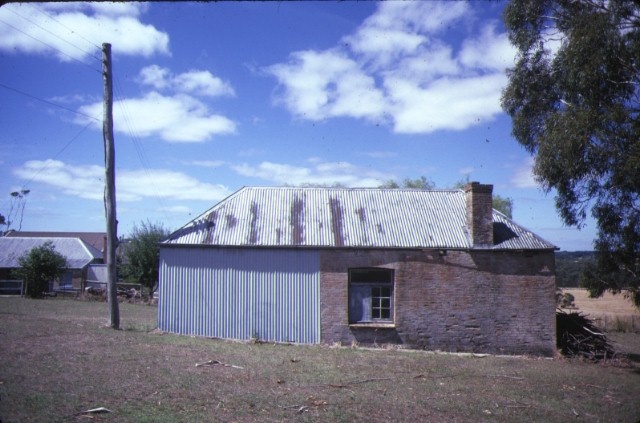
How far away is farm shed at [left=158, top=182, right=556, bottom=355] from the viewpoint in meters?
16.3

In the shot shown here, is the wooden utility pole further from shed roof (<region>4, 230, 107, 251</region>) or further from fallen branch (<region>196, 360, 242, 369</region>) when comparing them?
shed roof (<region>4, 230, 107, 251</region>)

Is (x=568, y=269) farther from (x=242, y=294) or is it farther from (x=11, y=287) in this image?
(x=11, y=287)

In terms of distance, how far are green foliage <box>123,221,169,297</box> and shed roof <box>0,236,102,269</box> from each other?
8.81 metres

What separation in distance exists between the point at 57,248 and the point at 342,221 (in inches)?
1491

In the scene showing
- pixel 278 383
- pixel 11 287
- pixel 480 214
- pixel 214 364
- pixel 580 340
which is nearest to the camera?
pixel 278 383

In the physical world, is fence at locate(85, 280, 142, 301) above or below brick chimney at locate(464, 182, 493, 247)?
below

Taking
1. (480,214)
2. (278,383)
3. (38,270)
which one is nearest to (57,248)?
→ (38,270)

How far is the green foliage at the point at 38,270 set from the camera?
3353 cm

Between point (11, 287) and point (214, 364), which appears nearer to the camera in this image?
point (214, 364)

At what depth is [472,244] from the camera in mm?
16594

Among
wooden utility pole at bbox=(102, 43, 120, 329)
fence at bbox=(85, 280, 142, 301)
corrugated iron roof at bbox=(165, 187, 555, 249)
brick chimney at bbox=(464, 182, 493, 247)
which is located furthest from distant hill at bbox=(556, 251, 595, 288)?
wooden utility pole at bbox=(102, 43, 120, 329)

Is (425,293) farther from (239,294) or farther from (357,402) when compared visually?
(357,402)

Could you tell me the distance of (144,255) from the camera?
1396 inches

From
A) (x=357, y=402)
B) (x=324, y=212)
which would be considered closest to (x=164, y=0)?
(x=357, y=402)
